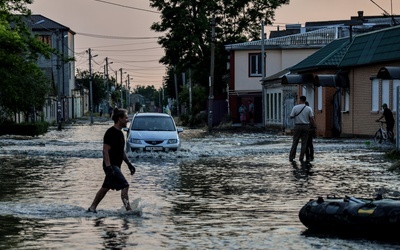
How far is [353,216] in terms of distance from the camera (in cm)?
1241

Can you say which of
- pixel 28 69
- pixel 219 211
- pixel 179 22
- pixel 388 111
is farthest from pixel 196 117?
pixel 219 211

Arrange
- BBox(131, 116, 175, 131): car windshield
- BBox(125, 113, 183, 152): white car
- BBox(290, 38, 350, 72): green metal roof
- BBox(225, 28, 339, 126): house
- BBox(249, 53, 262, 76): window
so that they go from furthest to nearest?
BBox(249, 53, 262, 76): window < BBox(225, 28, 339, 126): house < BBox(290, 38, 350, 72): green metal roof < BBox(131, 116, 175, 131): car windshield < BBox(125, 113, 183, 152): white car

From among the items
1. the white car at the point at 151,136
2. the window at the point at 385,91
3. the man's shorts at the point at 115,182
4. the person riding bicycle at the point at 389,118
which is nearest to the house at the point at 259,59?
the window at the point at 385,91

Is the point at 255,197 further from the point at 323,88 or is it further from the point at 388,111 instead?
the point at 323,88

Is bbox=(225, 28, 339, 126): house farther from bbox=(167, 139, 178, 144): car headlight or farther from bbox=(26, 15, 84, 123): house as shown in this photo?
bbox=(167, 139, 178, 144): car headlight

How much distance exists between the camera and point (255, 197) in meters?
17.7

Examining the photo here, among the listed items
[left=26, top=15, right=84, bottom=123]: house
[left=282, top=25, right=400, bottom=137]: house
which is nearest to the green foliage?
[left=26, top=15, right=84, bottom=123]: house

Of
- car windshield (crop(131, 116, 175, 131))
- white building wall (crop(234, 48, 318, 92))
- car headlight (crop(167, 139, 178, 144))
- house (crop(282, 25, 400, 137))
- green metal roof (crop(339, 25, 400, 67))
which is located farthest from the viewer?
white building wall (crop(234, 48, 318, 92))

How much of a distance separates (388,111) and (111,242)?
27.8 metres

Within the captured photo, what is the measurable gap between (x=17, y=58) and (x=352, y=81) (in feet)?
59.1

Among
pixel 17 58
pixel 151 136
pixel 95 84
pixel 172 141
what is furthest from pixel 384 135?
pixel 95 84

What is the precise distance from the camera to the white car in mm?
31252

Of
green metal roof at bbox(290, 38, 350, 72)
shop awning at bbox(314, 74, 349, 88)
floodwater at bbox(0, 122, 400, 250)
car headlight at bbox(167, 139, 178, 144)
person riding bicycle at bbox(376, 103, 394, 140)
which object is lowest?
floodwater at bbox(0, 122, 400, 250)

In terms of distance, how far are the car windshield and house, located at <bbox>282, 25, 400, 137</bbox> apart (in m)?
11.1
